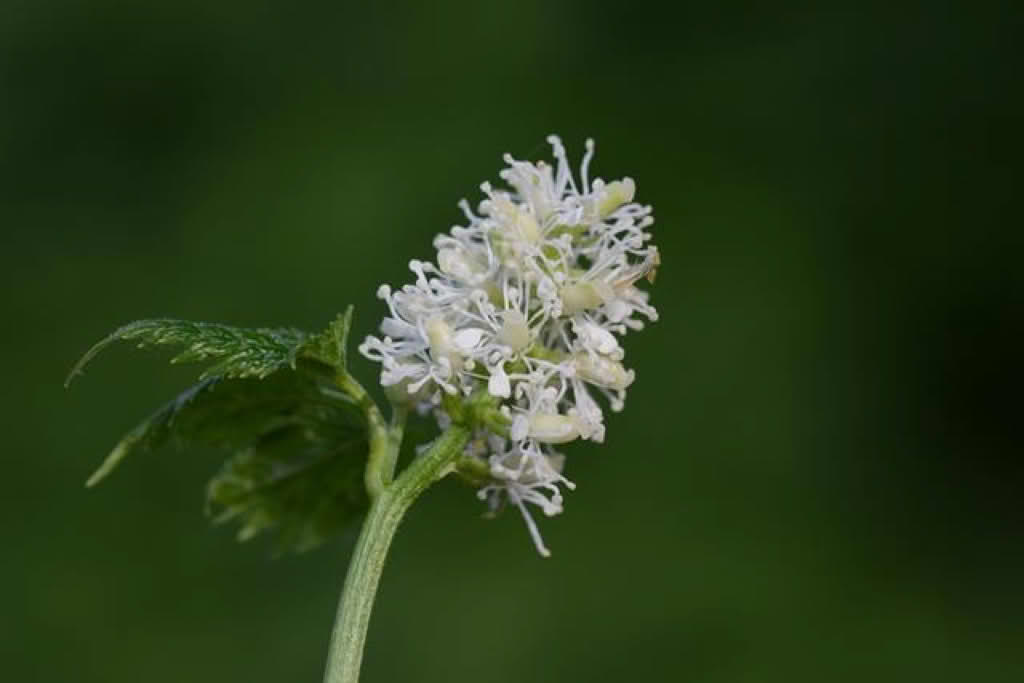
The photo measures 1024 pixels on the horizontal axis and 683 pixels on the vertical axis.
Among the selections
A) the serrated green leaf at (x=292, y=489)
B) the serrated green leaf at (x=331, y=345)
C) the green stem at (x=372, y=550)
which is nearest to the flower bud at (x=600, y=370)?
the green stem at (x=372, y=550)

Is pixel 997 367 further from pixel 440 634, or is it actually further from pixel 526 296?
pixel 526 296

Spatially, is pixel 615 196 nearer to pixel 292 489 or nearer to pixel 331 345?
pixel 331 345

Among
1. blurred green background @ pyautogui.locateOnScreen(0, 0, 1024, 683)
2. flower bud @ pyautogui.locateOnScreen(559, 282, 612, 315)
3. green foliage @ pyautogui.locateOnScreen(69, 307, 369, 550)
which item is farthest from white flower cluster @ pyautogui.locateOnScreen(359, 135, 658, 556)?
blurred green background @ pyautogui.locateOnScreen(0, 0, 1024, 683)

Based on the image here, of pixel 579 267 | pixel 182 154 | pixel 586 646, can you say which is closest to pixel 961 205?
pixel 586 646

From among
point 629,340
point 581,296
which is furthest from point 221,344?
point 629,340

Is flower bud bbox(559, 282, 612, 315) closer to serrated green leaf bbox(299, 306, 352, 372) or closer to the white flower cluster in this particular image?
the white flower cluster
